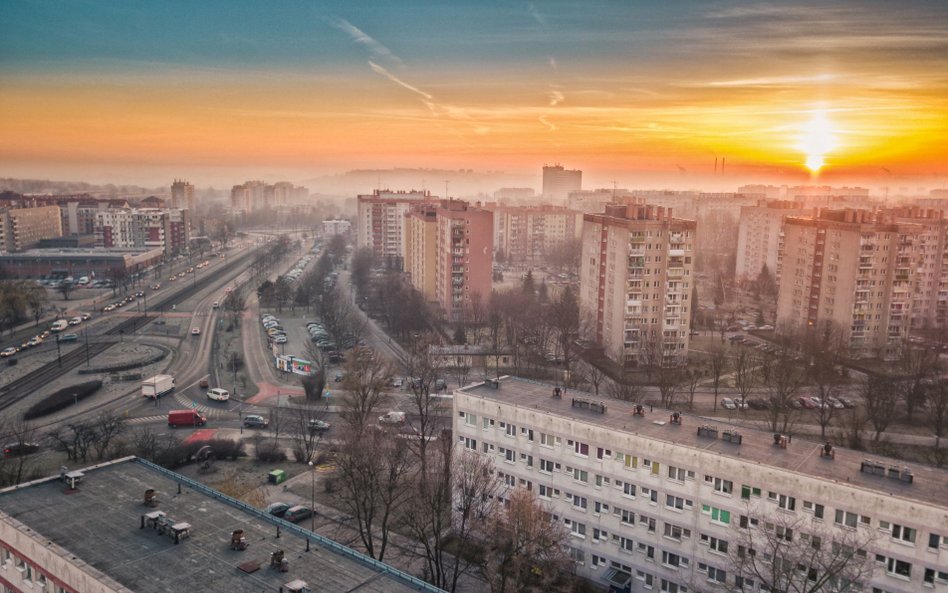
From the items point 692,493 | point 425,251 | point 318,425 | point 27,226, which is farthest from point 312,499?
point 27,226

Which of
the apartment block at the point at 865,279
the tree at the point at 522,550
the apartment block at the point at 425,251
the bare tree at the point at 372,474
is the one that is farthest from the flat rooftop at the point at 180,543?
the apartment block at the point at 425,251

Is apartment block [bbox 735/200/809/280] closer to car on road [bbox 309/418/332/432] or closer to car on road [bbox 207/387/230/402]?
car on road [bbox 309/418/332/432]

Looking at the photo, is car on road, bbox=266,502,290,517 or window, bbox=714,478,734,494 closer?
window, bbox=714,478,734,494

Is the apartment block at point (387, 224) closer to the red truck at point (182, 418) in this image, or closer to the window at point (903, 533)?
the red truck at point (182, 418)

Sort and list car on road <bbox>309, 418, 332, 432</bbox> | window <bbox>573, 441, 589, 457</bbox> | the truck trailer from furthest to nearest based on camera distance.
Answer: the truck trailer, car on road <bbox>309, 418, 332, 432</bbox>, window <bbox>573, 441, 589, 457</bbox>

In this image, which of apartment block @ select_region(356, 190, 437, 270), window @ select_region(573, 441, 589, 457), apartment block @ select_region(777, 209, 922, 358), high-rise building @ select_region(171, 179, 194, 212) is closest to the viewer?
window @ select_region(573, 441, 589, 457)

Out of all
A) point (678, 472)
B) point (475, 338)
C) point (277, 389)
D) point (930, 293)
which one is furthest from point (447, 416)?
point (930, 293)

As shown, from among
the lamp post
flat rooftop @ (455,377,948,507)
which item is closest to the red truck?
the lamp post
